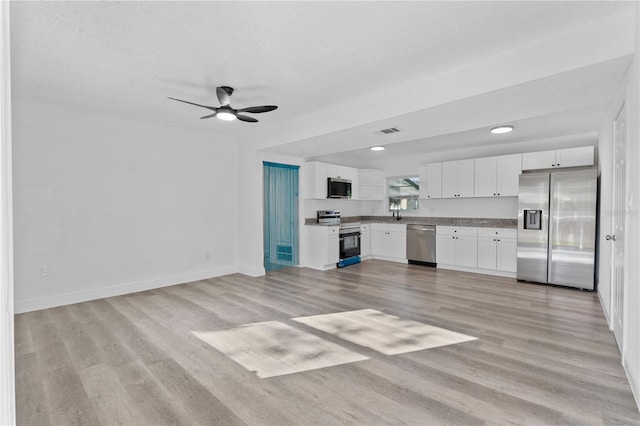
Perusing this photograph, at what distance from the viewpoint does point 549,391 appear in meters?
Result: 2.22

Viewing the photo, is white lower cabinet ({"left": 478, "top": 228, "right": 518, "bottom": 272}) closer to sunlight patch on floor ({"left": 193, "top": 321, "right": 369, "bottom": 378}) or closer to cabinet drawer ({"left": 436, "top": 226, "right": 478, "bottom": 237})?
cabinet drawer ({"left": 436, "top": 226, "right": 478, "bottom": 237})

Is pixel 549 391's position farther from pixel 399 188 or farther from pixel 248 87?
pixel 399 188

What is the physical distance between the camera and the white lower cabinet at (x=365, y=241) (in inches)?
288

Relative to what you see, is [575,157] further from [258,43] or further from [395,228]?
[258,43]

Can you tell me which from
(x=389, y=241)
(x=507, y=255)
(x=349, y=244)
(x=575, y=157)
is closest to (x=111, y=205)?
(x=349, y=244)

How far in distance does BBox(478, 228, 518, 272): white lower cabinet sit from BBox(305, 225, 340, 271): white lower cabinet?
2773 millimetres

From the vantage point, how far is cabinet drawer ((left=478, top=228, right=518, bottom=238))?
5578 mm

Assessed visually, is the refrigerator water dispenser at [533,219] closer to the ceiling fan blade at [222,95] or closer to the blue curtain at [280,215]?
the blue curtain at [280,215]

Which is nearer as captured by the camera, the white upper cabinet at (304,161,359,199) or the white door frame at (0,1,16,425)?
the white door frame at (0,1,16,425)

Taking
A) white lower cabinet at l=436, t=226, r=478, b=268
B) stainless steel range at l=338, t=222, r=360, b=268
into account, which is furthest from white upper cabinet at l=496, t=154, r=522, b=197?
stainless steel range at l=338, t=222, r=360, b=268

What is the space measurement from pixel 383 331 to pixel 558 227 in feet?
12.2

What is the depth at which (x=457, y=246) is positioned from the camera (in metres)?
6.24

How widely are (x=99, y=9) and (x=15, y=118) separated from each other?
279cm

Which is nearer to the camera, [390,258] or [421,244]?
[421,244]
